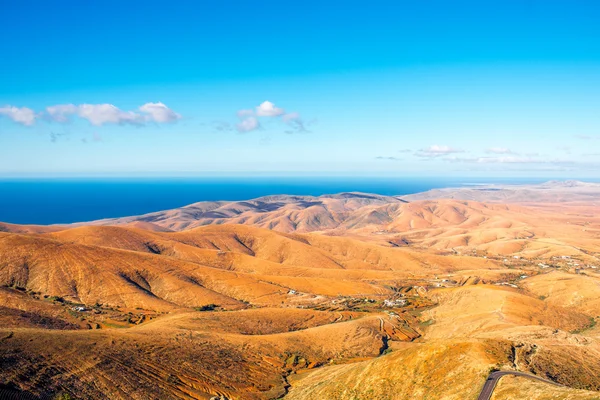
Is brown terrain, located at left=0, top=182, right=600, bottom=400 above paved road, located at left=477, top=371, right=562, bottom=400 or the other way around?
the other way around

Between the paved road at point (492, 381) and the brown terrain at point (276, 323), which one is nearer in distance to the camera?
the paved road at point (492, 381)

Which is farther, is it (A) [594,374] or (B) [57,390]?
(A) [594,374]

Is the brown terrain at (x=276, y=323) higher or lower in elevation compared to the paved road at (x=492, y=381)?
lower

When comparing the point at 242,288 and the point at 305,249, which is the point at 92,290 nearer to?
the point at 242,288

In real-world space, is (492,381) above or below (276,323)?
above

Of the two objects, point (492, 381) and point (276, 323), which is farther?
point (276, 323)

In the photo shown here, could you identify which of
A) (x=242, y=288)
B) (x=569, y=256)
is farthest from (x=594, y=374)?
(x=569, y=256)

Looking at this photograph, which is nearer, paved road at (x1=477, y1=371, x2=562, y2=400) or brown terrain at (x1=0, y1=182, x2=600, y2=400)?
paved road at (x1=477, y1=371, x2=562, y2=400)

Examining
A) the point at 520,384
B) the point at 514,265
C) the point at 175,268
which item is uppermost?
the point at 520,384
